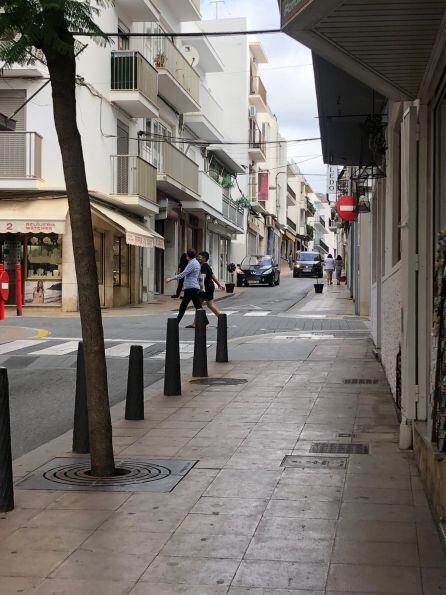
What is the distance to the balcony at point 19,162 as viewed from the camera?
948 inches

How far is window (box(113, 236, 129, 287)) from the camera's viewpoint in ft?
93.2

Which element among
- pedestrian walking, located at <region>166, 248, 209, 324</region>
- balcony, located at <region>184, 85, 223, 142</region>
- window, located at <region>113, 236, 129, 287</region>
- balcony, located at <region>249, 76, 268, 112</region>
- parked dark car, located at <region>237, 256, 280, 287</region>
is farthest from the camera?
balcony, located at <region>249, 76, 268, 112</region>

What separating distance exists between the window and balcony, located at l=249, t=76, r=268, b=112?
111ft

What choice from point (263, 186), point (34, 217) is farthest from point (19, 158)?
point (263, 186)

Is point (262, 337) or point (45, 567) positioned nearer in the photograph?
point (45, 567)

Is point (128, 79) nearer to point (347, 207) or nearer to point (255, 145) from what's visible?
point (347, 207)

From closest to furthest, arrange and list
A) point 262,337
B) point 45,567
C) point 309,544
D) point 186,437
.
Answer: point 45,567 < point 309,544 < point 186,437 < point 262,337

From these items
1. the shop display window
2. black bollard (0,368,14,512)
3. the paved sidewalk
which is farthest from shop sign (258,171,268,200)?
black bollard (0,368,14,512)

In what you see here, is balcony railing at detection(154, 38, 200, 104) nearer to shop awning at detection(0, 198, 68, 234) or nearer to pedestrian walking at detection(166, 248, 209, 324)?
shop awning at detection(0, 198, 68, 234)

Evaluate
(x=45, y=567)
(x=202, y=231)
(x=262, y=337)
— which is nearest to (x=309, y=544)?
(x=45, y=567)

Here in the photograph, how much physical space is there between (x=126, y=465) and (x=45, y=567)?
226 cm

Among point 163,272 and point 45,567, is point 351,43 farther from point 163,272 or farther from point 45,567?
point 163,272

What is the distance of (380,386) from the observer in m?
10.3

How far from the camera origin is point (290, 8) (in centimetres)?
509
